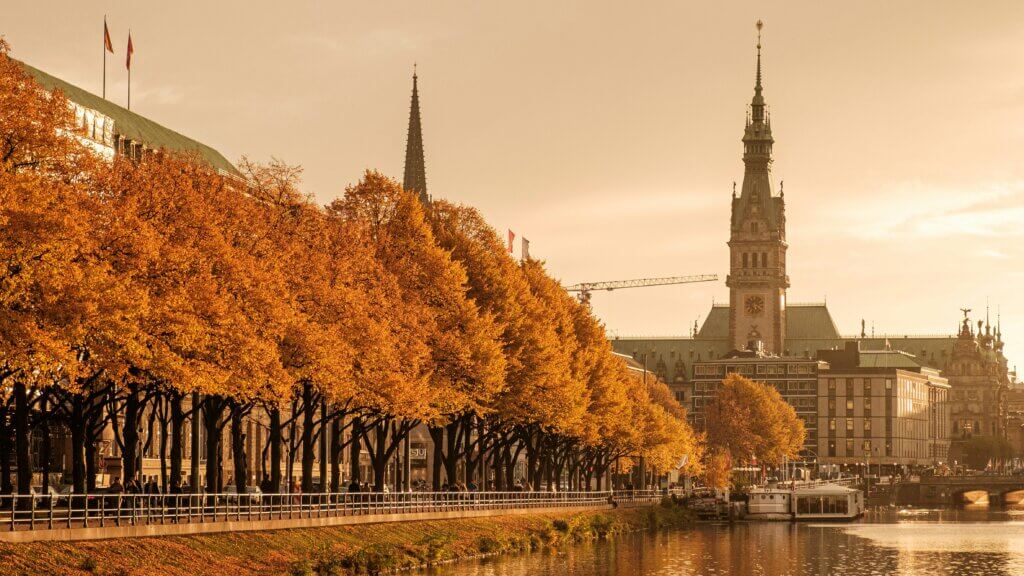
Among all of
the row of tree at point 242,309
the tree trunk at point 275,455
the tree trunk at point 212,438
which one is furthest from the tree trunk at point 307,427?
the tree trunk at point 212,438

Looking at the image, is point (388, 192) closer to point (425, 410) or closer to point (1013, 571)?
point (425, 410)

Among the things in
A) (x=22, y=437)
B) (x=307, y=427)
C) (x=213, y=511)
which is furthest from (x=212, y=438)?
(x=22, y=437)

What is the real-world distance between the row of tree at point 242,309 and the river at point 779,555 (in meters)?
10.6

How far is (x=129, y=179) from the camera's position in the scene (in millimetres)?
81062

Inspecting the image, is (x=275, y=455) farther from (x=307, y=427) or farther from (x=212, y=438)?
(x=212, y=438)

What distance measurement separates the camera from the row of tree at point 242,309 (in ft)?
224

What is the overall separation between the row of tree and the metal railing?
1966 millimetres

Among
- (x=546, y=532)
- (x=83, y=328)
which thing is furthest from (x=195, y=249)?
(x=546, y=532)

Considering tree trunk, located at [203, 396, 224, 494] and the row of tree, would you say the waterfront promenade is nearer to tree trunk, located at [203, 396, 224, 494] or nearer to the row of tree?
tree trunk, located at [203, 396, 224, 494]

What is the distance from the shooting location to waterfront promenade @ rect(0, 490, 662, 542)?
68.0 meters

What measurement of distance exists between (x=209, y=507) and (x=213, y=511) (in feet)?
5.27

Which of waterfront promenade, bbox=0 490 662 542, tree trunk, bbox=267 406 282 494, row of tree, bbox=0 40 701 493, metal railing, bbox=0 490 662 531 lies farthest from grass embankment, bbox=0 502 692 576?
row of tree, bbox=0 40 701 493

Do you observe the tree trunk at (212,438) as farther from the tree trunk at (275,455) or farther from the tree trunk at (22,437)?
the tree trunk at (22,437)

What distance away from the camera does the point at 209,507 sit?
80750mm
